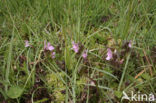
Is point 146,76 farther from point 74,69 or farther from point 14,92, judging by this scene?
point 14,92

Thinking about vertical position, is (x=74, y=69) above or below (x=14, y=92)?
above

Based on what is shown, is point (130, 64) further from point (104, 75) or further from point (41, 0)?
point (41, 0)

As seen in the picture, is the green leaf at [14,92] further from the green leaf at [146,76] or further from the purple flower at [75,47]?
the green leaf at [146,76]

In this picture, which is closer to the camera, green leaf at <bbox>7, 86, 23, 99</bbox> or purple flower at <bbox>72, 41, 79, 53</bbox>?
green leaf at <bbox>7, 86, 23, 99</bbox>

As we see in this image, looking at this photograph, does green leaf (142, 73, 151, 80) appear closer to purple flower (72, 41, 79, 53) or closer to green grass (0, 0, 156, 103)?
green grass (0, 0, 156, 103)

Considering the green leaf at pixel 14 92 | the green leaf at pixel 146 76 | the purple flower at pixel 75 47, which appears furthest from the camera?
the purple flower at pixel 75 47

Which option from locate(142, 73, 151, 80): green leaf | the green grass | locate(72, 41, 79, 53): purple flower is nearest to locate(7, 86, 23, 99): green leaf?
the green grass

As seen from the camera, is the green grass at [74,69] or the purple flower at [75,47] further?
the purple flower at [75,47]

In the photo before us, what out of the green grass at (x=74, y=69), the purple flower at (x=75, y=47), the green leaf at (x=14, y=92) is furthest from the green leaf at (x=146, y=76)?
the green leaf at (x=14, y=92)

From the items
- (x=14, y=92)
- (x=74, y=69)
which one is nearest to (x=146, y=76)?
(x=74, y=69)
